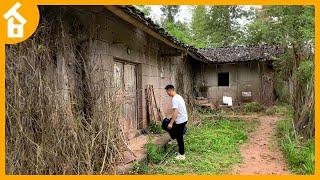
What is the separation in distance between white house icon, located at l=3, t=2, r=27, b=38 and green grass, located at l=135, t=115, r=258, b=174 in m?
3.17

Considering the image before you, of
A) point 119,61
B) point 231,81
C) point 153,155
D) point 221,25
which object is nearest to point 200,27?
point 221,25

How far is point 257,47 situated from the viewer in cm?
2144

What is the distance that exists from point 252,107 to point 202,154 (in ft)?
36.2

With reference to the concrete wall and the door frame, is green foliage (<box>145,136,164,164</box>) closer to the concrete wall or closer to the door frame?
the concrete wall

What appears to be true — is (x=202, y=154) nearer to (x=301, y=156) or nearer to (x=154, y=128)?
(x=301, y=156)

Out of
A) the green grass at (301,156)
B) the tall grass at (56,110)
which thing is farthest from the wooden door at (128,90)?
the green grass at (301,156)

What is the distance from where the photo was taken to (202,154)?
8.02m

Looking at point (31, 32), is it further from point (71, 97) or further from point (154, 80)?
point (154, 80)

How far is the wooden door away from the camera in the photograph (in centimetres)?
854

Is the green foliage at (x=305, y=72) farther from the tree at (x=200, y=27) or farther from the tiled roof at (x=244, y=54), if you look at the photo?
the tree at (x=200, y=27)

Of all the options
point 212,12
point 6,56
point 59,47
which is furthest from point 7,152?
point 212,12

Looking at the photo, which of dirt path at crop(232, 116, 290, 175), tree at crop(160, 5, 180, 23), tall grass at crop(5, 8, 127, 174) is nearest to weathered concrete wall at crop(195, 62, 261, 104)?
dirt path at crop(232, 116, 290, 175)

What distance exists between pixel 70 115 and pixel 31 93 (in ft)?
2.06

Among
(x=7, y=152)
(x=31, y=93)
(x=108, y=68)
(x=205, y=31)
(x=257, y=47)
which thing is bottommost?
(x=7, y=152)
